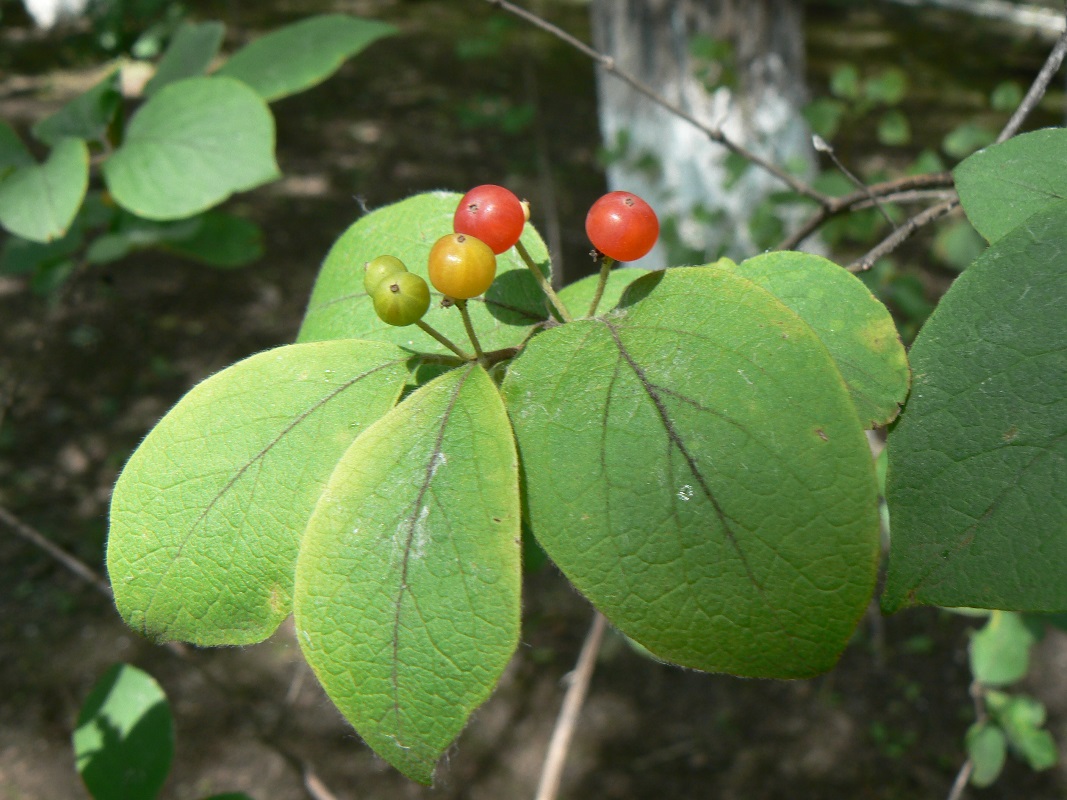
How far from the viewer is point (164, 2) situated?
146 inches

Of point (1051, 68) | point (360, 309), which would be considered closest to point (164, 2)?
point (360, 309)

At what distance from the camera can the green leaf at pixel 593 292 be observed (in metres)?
0.87

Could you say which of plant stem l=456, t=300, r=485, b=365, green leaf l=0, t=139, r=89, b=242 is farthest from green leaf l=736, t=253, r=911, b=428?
green leaf l=0, t=139, r=89, b=242

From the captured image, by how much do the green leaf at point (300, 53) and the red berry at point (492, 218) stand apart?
1.10 meters

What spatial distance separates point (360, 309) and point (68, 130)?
1.21m

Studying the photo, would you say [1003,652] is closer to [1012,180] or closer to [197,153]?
[1012,180]

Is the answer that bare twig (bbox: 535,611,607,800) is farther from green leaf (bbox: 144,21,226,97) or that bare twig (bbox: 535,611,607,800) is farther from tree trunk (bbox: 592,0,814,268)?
tree trunk (bbox: 592,0,814,268)

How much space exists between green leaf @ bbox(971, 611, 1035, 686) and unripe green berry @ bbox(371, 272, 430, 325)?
73.0 inches

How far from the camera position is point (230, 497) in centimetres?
72

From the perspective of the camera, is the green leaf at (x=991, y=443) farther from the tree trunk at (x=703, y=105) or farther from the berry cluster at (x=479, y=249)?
the tree trunk at (x=703, y=105)

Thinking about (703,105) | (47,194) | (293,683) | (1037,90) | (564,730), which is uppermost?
(1037,90)

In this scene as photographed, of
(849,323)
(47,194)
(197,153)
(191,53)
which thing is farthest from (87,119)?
(849,323)

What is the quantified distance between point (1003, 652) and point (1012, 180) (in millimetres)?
1700

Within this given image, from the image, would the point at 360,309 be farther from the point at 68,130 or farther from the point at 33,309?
the point at 33,309
